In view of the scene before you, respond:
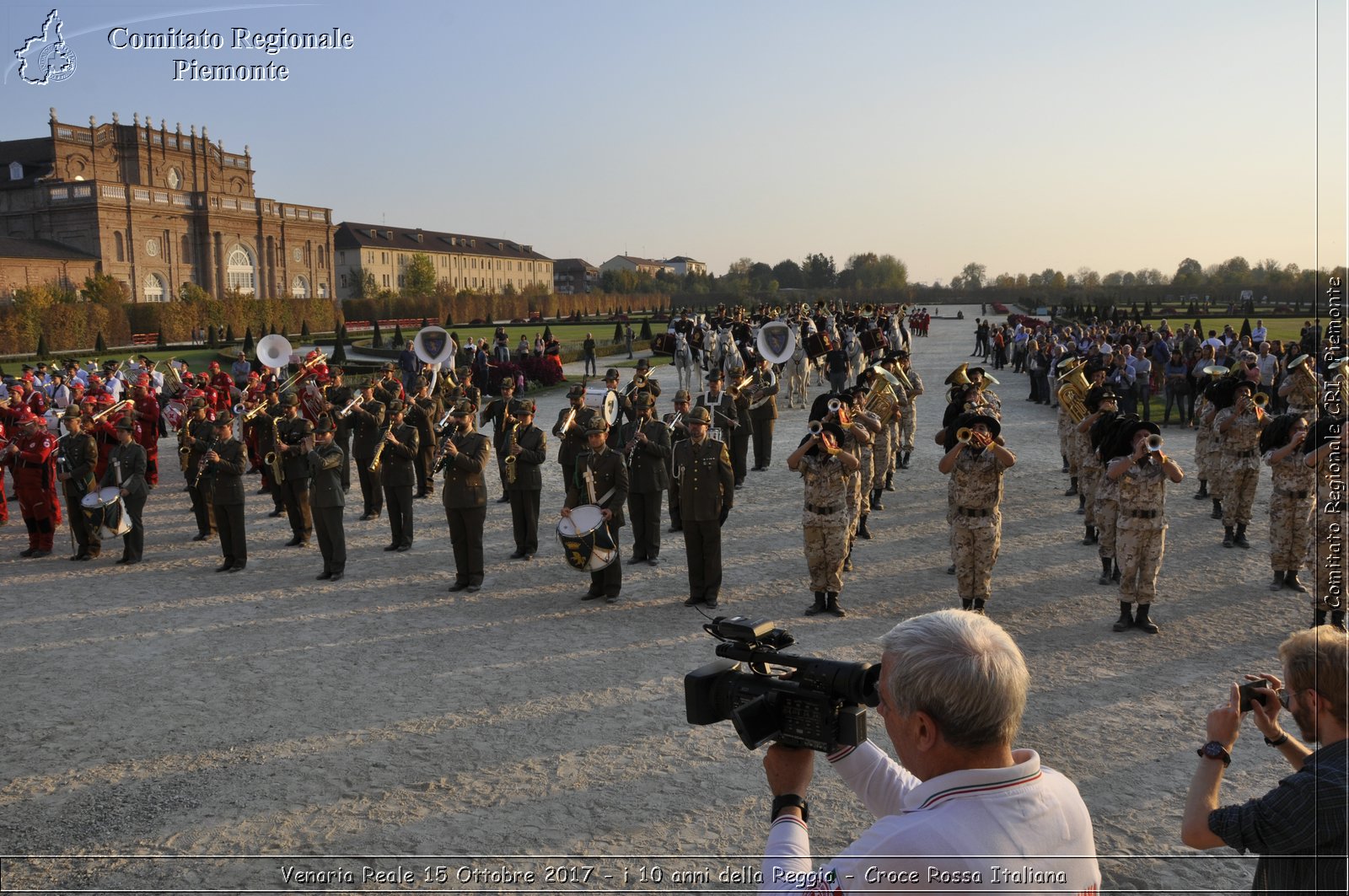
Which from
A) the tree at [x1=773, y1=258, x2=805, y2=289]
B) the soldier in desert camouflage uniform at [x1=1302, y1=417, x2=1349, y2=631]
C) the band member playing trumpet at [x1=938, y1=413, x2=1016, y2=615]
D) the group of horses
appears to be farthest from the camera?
the tree at [x1=773, y1=258, x2=805, y2=289]

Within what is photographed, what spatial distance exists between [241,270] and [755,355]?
2355 inches

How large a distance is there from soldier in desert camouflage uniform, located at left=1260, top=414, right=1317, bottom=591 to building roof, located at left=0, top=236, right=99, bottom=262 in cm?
6423

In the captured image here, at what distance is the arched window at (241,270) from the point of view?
231ft

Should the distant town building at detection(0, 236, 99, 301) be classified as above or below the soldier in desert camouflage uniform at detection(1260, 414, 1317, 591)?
above

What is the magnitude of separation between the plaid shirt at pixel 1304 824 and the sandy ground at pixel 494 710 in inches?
90.3

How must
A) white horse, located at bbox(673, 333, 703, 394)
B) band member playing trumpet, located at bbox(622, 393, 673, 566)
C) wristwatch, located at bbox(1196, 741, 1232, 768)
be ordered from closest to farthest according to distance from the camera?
wristwatch, located at bbox(1196, 741, 1232, 768), band member playing trumpet, located at bbox(622, 393, 673, 566), white horse, located at bbox(673, 333, 703, 394)

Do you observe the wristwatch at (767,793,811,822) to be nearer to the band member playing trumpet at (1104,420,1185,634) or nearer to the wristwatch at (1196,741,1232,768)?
the wristwatch at (1196,741,1232,768)

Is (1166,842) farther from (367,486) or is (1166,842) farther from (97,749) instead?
(367,486)

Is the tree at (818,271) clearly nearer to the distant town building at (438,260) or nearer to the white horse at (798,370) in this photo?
the distant town building at (438,260)

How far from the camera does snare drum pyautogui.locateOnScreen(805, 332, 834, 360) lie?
25.1m

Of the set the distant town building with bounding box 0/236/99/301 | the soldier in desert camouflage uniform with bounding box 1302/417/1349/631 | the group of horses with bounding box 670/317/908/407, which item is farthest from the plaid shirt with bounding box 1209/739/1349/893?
the distant town building with bounding box 0/236/99/301

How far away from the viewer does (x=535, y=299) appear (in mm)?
75375

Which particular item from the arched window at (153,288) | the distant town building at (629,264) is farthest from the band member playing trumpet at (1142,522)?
the distant town building at (629,264)

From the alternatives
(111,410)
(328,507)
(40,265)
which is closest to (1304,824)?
(328,507)
